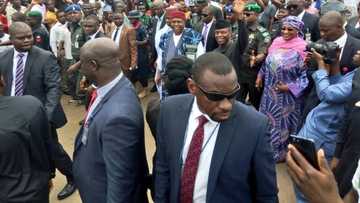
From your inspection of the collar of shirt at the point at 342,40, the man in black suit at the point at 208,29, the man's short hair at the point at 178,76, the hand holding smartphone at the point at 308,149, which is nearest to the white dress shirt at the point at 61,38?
the man in black suit at the point at 208,29

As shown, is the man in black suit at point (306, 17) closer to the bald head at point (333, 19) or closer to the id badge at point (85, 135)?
the bald head at point (333, 19)

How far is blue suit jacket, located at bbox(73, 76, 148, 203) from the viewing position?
2.44 metres

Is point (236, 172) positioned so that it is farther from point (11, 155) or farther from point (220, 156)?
point (11, 155)

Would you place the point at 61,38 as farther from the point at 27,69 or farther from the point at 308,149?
the point at 308,149

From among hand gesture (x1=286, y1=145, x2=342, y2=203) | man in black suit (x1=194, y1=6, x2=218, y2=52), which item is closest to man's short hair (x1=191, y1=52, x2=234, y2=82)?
hand gesture (x1=286, y1=145, x2=342, y2=203)

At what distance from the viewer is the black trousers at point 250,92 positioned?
18.5ft

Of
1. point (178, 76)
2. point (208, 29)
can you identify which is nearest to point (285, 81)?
point (208, 29)

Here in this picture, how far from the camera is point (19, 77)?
4.30 metres

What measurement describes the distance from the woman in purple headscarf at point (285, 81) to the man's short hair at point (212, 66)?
2564 mm

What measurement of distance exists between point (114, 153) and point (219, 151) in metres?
0.59

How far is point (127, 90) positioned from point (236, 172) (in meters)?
0.86

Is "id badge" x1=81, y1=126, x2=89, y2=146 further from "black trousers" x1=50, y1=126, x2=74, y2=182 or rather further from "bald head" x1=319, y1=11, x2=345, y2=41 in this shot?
"bald head" x1=319, y1=11, x2=345, y2=41

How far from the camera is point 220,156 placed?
2242 millimetres

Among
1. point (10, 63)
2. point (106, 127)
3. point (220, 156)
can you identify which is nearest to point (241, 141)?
point (220, 156)
